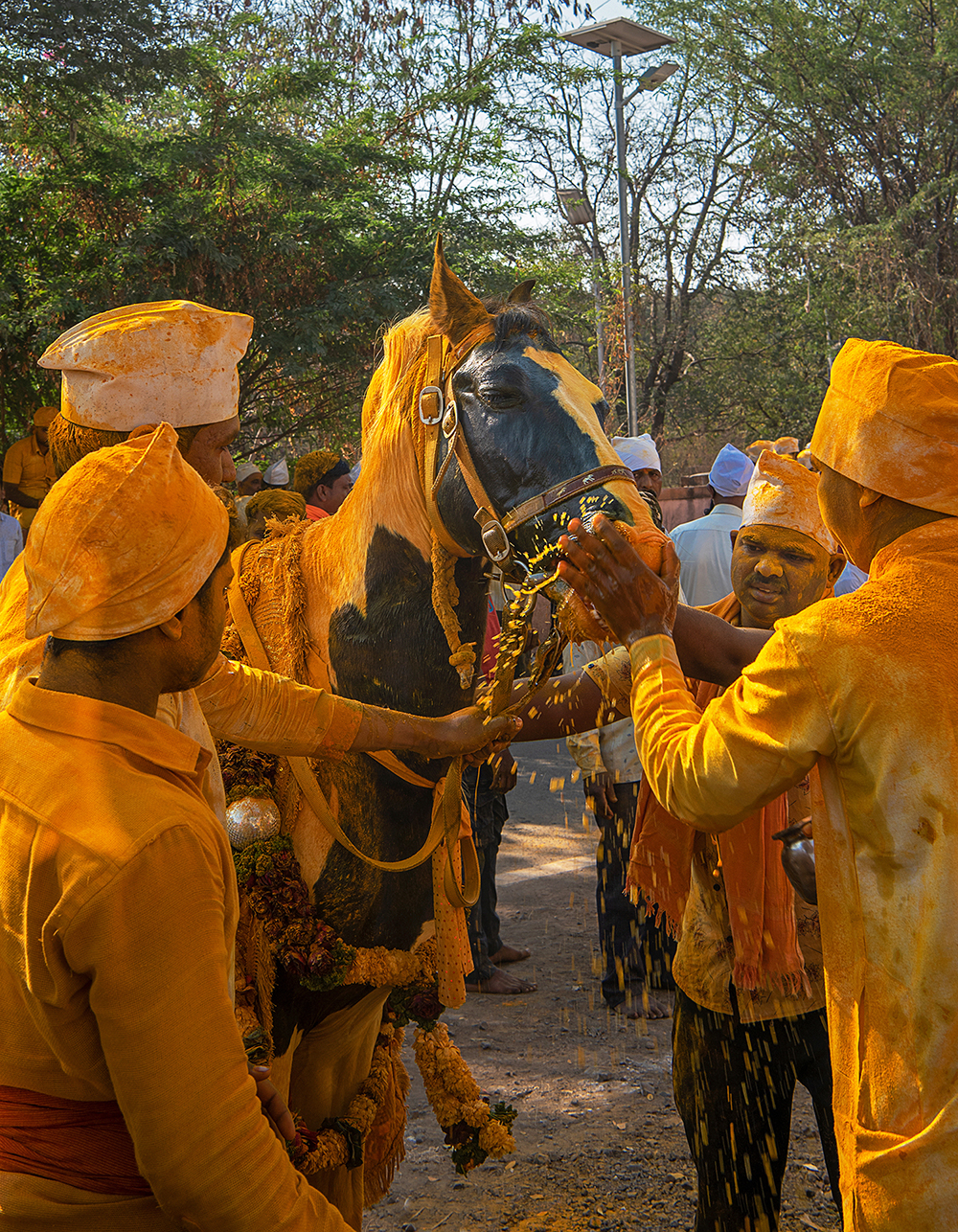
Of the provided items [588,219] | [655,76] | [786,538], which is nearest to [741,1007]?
[786,538]

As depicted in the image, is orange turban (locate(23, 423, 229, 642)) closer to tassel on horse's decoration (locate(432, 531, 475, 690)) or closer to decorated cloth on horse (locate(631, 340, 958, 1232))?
decorated cloth on horse (locate(631, 340, 958, 1232))

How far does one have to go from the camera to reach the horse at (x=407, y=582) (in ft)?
8.88

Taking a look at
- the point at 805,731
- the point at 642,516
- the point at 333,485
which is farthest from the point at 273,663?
the point at 333,485

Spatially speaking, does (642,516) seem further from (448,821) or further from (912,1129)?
(912,1129)

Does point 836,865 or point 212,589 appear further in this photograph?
point 836,865

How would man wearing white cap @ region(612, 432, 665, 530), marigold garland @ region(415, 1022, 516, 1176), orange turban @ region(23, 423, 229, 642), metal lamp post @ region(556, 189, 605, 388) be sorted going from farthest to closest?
metal lamp post @ region(556, 189, 605, 388) → man wearing white cap @ region(612, 432, 665, 530) → marigold garland @ region(415, 1022, 516, 1176) → orange turban @ region(23, 423, 229, 642)

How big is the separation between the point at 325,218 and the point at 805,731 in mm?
11055

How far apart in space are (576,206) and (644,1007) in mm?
14463

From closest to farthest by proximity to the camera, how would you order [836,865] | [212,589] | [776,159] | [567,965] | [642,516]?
[212,589]
[836,865]
[642,516]
[567,965]
[776,159]

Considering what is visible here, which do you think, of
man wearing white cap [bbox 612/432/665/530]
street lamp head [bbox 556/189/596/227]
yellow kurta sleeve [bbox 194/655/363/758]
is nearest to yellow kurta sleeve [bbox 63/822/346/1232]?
yellow kurta sleeve [bbox 194/655/363/758]

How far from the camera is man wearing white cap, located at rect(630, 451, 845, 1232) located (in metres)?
2.99

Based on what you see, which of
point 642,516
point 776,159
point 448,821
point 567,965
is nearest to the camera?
point 642,516

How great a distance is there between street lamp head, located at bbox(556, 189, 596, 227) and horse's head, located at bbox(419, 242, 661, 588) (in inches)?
581

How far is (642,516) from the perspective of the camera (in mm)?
2441
